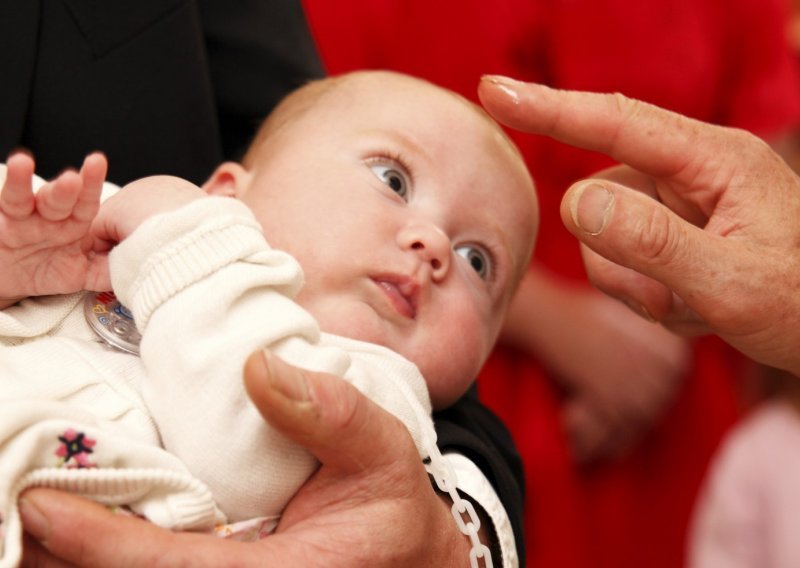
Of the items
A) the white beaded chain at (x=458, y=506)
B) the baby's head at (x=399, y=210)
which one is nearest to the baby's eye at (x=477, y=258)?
the baby's head at (x=399, y=210)

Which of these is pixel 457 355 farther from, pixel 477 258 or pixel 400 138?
pixel 400 138

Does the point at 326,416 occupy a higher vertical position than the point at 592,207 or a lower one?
lower

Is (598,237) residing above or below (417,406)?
above

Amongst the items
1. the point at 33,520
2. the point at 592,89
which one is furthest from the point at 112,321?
the point at 592,89

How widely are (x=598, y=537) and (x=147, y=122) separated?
173cm

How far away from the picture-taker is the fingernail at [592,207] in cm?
111

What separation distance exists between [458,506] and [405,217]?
38 cm

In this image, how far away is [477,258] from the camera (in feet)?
4.39

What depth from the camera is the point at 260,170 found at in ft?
4.30

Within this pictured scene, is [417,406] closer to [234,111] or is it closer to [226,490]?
[226,490]

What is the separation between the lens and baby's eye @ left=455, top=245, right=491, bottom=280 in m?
1.32

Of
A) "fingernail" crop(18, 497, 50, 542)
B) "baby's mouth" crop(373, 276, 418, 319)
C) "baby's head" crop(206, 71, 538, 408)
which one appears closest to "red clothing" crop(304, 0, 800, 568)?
"baby's head" crop(206, 71, 538, 408)

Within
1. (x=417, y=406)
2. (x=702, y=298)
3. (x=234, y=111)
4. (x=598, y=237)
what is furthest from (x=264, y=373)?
(x=234, y=111)

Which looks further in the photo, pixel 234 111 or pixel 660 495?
pixel 660 495
